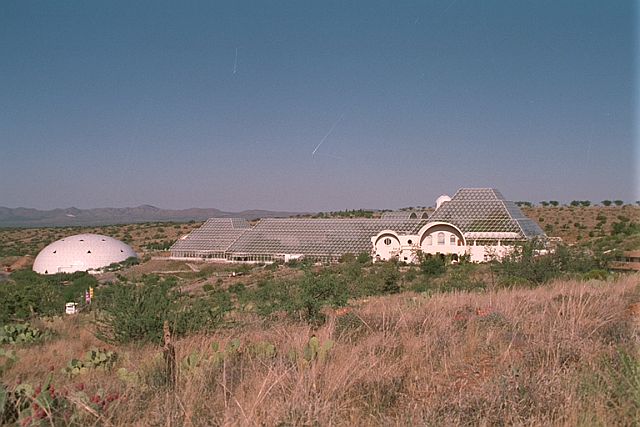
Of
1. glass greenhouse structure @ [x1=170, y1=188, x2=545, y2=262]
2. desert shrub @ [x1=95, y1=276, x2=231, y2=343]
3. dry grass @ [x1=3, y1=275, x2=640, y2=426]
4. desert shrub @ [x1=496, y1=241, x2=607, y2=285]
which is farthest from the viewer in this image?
glass greenhouse structure @ [x1=170, y1=188, x2=545, y2=262]

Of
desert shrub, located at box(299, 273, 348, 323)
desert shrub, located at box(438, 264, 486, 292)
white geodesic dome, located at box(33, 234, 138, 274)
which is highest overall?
desert shrub, located at box(299, 273, 348, 323)

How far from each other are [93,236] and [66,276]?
51.4 ft

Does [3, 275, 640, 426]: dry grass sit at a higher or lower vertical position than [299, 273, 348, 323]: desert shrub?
higher

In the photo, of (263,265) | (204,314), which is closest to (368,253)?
(263,265)

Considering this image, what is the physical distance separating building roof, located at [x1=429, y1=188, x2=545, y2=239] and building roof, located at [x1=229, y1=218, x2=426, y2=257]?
293cm

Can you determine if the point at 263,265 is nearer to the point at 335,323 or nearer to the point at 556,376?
the point at 335,323

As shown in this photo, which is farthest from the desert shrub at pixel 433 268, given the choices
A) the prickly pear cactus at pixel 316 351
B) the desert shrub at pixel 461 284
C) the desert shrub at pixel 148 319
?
the prickly pear cactus at pixel 316 351

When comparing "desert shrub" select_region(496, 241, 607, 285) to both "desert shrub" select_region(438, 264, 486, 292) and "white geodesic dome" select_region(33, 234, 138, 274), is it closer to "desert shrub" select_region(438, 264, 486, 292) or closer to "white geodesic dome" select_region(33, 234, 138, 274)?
"desert shrub" select_region(438, 264, 486, 292)

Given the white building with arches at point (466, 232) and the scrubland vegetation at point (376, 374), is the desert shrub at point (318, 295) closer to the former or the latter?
the scrubland vegetation at point (376, 374)

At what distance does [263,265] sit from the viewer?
4956 centimetres

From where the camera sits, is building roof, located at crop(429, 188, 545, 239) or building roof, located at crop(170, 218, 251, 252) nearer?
building roof, located at crop(429, 188, 545, 239)

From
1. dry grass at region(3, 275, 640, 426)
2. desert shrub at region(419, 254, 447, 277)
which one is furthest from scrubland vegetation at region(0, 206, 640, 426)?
desert shrub at region(419, 254, 447, 277)

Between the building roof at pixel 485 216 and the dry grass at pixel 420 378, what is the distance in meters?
35.9

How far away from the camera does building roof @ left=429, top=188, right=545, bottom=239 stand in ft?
138
